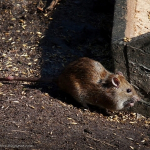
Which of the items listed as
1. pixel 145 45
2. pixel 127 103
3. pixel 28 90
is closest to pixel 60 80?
pixel 28 90

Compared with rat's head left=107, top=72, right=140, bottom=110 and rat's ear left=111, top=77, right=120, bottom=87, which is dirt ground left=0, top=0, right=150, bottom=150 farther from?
rat's ear left=111, top=77, right=120, bottom=87

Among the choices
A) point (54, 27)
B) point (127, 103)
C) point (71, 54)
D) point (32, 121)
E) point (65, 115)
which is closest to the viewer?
point (32, 121)

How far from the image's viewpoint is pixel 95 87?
7215 mm

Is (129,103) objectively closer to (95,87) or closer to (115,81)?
(115,81)

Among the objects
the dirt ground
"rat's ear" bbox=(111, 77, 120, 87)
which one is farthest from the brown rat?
the dirt ground

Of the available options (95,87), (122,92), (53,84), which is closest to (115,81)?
(122,92)

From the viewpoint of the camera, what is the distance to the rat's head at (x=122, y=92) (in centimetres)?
702

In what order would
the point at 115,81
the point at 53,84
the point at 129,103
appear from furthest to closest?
the point at 53,84 < the point at 129,103 < the point at 115,81

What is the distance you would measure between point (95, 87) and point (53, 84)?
3.26ft

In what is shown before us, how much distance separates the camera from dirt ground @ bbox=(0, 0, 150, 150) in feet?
19.1

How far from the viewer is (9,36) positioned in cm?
935

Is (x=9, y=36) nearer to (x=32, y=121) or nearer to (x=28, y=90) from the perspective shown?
(x=28, y=90)

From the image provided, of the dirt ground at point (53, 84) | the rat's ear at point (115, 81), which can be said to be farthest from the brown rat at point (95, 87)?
the dirt ground at point (53, 84)

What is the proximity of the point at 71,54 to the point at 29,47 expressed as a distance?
948 millimetres
